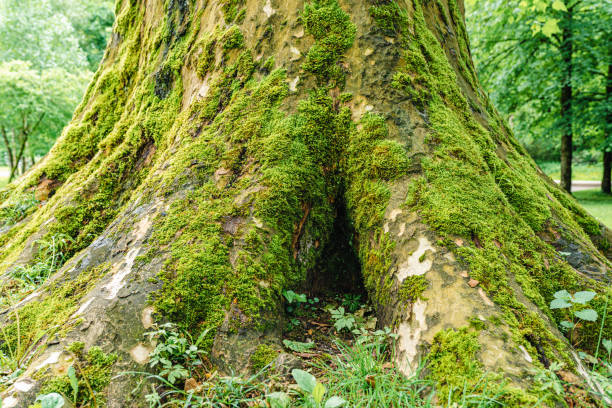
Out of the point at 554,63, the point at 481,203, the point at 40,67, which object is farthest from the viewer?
the point at 40,67

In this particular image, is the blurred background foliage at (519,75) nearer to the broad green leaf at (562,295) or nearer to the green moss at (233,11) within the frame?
the green moss at (233,11)

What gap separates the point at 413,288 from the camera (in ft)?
6.68

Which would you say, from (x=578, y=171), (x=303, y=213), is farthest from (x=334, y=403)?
(x=578, y=171)

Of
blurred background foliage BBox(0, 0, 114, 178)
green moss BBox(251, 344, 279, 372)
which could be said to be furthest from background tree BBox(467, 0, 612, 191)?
blurred background foliage BBox(0, 0, 114, 178)

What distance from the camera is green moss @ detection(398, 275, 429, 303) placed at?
200cm

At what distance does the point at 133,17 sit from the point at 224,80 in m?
2.82

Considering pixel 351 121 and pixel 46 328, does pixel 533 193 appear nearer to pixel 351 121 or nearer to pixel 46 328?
pixel 351 121

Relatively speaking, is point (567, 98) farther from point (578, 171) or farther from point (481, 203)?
point (578, 171)

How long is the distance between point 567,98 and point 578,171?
74.8 feet

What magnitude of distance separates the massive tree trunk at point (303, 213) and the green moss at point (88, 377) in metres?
0.04

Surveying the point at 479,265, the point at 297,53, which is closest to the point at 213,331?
the point at 479,265

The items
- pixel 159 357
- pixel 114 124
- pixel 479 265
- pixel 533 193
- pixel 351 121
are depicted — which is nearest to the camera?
pixel 159 357

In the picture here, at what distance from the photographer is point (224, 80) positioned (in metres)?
2.85

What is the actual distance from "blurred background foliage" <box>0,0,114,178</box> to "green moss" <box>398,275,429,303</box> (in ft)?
66.5
